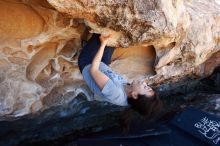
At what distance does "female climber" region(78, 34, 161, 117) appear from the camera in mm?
2223

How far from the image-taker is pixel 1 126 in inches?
107

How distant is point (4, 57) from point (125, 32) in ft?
2.52

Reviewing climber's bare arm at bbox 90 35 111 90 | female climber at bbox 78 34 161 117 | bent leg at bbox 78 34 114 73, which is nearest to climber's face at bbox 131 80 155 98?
female climber at bbox 78 34 161 117

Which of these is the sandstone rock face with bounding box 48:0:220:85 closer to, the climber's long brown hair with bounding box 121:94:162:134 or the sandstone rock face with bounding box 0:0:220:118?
the sandstone rock face with bounding box 0:0:220:118

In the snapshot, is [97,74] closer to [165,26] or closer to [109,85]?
[109,85]

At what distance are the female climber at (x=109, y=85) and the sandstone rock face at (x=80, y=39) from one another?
4.4 inches

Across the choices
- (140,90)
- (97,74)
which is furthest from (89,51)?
(140,90)

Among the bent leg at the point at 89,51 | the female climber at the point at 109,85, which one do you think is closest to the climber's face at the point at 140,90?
the female climber at the point at 109,85

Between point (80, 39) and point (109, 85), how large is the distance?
494 mm

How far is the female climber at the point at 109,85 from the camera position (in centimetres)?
222

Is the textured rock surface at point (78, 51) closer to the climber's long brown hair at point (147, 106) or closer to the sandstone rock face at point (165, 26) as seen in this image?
the sandstone rock face at point (165, 26)

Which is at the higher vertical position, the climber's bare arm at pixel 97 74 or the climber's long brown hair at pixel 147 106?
the climber's bare arm at pixel 97 74

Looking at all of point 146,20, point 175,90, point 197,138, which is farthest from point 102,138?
point 175,90

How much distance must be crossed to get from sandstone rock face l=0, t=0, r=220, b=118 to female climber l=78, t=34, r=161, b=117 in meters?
0.11
